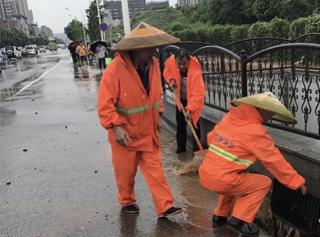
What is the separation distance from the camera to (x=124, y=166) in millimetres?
4188

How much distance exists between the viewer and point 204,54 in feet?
23.2

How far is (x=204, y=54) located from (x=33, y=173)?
3029mm

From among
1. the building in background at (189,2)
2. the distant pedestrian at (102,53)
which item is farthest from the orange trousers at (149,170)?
the building in background at (189,2)

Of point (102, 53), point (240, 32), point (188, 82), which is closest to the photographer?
point (188, 82)

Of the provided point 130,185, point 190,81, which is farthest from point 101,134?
point 130,185

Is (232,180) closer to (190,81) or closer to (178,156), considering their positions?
(190,81)

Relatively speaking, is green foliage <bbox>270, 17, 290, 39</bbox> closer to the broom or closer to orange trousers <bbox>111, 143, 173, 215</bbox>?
the broom

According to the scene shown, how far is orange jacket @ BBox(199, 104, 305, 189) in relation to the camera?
3.38 metres

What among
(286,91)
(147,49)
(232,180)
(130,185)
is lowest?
(130,185)

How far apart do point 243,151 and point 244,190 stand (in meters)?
0.32

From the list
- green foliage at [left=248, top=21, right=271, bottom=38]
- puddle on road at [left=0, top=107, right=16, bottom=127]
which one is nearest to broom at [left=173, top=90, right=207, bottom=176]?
puddle on road at [left=0, top=107, right=16, bottom=127]

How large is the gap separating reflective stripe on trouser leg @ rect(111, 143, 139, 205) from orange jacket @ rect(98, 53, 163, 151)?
0.27ft

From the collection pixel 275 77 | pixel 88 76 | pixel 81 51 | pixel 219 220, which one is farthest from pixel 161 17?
pixel 219 220

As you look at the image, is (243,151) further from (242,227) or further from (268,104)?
(242,227)
